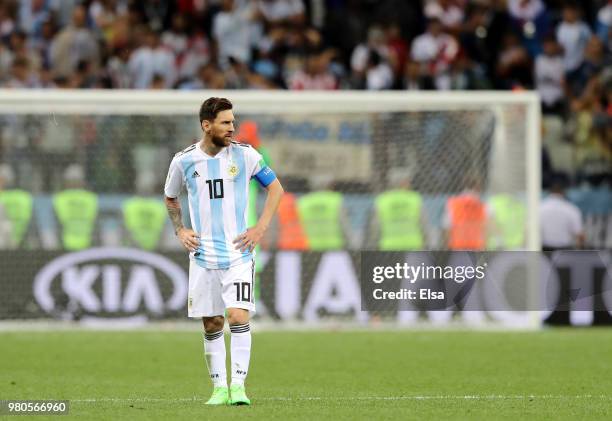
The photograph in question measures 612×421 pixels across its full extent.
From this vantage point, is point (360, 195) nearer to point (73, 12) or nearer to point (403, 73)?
point (403, 73)

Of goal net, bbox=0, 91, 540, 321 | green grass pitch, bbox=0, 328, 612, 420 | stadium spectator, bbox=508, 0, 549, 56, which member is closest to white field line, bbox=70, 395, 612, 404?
green grass pitch, bbox=0, 328, 612, 420

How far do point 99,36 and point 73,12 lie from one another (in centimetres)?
81

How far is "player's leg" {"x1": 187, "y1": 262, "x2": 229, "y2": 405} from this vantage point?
8.98 meters

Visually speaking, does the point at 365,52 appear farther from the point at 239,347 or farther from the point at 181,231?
the point at 239,347

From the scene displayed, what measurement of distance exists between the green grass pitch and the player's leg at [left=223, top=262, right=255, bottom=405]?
219 millimetres

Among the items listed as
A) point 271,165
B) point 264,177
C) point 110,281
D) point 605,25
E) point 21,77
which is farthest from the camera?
point 605,25

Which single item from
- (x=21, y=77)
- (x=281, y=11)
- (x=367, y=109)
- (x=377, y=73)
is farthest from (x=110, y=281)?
(x=281, y=11)

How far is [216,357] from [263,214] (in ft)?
3.27

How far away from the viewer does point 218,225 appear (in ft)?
29.6

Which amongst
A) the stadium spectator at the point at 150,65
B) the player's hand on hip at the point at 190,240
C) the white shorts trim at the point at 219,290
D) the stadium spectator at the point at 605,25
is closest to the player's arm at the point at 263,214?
the white shorts trim at the point at 219,290

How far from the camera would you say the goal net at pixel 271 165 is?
16.4 meters

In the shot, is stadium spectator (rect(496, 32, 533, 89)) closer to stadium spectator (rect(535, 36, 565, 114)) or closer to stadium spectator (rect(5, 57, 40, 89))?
stadium spectator (rect(535, 36, 565, 114))

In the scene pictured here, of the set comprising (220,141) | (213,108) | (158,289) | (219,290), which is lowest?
(158,289)

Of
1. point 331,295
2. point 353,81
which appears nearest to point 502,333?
point 331,295
